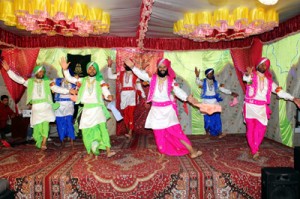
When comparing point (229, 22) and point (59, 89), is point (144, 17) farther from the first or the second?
point (59, 89)

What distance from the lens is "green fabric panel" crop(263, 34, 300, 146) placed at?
17.0 feet

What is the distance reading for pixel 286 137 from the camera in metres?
5.43

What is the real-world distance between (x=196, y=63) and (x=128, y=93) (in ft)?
6.29

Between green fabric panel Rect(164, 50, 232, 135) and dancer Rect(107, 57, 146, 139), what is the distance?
1.16 metres

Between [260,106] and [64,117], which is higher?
[260,106]

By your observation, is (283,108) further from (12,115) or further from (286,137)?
(12,115)

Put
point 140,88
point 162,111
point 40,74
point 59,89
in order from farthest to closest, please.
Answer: point 140,88, point 40,74, point 59,89, point 162,111

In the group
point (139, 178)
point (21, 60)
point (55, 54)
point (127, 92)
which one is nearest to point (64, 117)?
point (127, 92)

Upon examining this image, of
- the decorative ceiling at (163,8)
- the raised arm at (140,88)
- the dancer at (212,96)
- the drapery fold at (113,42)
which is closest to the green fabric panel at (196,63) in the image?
the drapery fold at (113,42)

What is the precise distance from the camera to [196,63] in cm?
711

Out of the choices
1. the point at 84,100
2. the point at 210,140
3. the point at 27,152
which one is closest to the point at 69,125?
the point at 27,152

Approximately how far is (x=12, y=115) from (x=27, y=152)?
72.8 inches

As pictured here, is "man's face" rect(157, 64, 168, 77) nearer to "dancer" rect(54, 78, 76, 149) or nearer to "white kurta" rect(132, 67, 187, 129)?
"white kurta" rect(132, 67, 187, 129)

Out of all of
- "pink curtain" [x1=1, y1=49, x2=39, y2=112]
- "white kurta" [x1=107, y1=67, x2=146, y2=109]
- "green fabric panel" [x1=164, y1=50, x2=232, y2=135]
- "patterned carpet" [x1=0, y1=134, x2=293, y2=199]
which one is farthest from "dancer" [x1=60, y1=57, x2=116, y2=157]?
"green fabric panel" [x1=164, y1=50, x2=232, y2=135]
